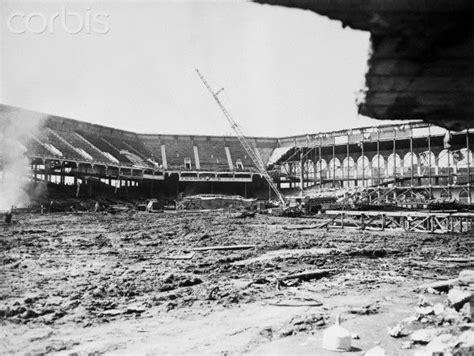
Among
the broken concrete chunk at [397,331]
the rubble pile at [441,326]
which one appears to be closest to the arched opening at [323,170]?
the rubble pile at [441,326]

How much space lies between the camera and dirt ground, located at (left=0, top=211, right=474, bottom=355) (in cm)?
536

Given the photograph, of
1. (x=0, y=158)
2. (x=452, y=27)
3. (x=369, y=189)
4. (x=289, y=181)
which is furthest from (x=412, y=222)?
(x=289, y=181)

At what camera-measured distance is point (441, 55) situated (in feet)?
13.6

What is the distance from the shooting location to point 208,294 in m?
7.70

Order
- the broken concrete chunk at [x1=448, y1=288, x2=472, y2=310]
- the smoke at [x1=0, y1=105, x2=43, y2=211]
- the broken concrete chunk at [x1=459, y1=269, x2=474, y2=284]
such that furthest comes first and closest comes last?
the smoke at [x1=0, y1=105, x2=43, y2=211]
the broken concrete chunk at [x1=459, y1=269, x2=474, y2=284]
the broken concrete chunk at [x1=448, y1=288, x2=472, y2=310]

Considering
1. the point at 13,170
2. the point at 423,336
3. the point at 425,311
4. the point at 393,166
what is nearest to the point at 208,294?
the point at 425,311

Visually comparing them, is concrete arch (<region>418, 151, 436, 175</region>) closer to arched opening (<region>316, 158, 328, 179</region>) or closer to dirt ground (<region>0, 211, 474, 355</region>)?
arched opening (<region>316, 158, 328, 179</region>)

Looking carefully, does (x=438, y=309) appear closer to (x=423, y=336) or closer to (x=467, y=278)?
(x=423, y=336)

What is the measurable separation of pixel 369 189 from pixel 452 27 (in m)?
38.0

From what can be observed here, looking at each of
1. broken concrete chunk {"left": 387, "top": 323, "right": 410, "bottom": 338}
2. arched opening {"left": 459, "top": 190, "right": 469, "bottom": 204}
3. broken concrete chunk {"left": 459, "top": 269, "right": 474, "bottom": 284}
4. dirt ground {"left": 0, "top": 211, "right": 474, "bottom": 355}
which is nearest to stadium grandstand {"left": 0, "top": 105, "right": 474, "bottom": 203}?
arched opening {"left": 459, "top": 190, "right": 469, "bottom": 204}

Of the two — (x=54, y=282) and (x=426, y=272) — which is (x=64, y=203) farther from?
(x=426, y=272)

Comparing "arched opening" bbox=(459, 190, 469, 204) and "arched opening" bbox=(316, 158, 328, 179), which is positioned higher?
"arched opening" bbox=(316, 158, 328, 179)

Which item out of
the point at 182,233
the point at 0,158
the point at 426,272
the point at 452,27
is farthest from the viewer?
the point at 0,158

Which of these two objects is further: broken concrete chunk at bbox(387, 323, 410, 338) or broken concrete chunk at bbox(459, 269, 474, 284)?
broken concrete chunk at bbox(459, 269, 474, 284)
